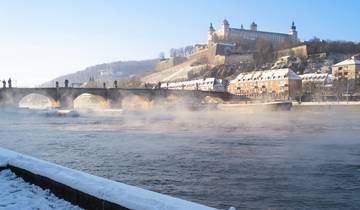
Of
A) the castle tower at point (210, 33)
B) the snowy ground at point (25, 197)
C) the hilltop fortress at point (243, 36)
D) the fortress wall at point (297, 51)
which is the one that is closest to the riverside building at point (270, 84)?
the fortress wall at point (297, 51)

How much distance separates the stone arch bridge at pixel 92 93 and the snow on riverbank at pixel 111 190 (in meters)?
59.3

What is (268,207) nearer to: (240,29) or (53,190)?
(53,190)

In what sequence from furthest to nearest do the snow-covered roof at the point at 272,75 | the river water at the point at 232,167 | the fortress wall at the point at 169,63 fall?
the fortress wall at the point at 169,63, the snow-covered roof at the point at 272,75, the river water at the point at 232,167

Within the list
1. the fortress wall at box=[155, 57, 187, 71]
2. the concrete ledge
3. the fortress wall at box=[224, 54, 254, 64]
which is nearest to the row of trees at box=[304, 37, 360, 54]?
the fortress wall at box=[224, 54, 254, 64]

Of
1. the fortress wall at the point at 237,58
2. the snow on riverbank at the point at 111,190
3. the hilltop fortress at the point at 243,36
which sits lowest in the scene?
the snow on riverbank at the point at 111,190

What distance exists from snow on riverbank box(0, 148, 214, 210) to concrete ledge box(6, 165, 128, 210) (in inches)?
2.0

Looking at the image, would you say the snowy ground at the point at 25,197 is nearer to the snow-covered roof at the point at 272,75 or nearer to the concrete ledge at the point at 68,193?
the concrete ledge at the point at 68,193

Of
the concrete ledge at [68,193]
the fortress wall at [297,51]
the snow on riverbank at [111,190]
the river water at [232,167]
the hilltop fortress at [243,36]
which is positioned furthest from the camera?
the hilltop fortress at [243,36]

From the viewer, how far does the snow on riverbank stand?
17.9ft

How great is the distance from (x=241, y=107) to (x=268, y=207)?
61.7 meters

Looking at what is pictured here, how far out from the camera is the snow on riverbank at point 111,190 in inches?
215

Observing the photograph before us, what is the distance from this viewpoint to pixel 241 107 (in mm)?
70125

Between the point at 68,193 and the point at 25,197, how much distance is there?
29.8 inches

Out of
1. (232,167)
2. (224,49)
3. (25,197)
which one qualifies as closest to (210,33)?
(224,49)
